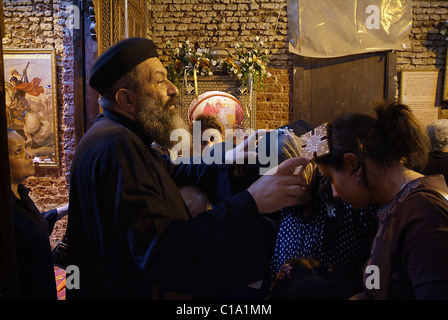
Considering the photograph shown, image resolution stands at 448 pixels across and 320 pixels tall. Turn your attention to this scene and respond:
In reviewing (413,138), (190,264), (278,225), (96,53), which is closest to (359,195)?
(413,138)

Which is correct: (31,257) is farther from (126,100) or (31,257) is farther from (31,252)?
(126,100)

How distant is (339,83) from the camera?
6105 millimetres

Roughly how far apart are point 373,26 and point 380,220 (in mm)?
5460

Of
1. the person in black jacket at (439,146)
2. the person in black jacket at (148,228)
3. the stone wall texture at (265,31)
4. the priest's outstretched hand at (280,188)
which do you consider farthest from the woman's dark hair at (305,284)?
the stone wall texture at (265,31)

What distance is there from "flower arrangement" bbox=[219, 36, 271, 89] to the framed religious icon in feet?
8.64

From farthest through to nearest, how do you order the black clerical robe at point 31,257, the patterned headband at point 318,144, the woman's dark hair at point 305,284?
the black clerical robe at point 31,257
the patterned headband at point 318,144
the woman's dark hair at point 305,284

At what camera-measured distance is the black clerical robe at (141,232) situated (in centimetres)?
118

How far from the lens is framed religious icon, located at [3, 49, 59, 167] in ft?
15.1

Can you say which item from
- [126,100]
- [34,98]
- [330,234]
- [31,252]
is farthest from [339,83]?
[31,252]

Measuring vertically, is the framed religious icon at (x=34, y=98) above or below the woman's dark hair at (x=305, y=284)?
above

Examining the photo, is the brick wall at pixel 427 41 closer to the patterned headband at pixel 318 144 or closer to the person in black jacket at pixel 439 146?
the person in black jacket at pixel 439 146

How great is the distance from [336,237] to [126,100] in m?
1.18

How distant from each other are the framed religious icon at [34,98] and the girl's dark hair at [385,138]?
4.33 m

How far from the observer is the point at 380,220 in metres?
1.36
